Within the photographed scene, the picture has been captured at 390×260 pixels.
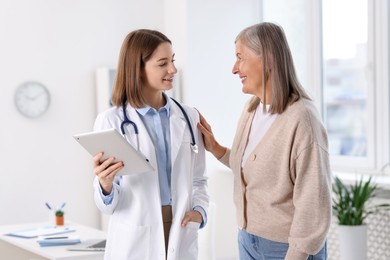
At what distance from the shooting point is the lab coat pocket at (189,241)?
2.63 metres

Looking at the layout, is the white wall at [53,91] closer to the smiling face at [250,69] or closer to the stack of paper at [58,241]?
the stack of paper at [58,241]

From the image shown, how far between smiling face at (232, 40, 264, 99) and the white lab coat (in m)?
0.35

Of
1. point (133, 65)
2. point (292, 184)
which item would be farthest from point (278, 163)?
point (133, 65)

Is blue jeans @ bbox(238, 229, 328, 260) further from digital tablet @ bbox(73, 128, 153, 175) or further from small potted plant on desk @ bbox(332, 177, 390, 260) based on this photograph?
small potted plant on desk @ bbox(332, 177, 390, 260)

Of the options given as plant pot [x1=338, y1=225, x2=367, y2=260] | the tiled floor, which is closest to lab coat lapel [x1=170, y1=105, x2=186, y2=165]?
plant pot [x1=338, y1=225, x2=367, y2=260]

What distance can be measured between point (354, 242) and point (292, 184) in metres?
2.02

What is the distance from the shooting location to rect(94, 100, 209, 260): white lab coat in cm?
257

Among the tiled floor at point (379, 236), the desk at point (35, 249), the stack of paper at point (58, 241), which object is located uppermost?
the stack of paper at point (58, 241)

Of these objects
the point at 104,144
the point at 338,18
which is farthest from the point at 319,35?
the point at 104,144

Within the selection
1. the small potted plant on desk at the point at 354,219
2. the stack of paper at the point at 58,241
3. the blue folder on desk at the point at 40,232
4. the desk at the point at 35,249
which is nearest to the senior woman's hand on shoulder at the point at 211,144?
the desk at the point at 35,249

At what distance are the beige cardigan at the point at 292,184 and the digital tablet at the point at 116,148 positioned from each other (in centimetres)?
37

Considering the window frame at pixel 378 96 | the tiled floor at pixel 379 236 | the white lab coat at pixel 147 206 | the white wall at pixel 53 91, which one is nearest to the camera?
the white lab coat at pixel 147 206

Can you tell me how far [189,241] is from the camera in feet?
8.75

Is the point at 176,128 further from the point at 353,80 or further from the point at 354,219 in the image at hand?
the point at 353,80
